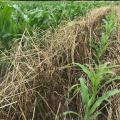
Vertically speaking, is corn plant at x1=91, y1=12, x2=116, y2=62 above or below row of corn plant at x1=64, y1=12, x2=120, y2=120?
above

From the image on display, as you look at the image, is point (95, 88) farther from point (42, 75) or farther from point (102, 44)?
point (102, 44)

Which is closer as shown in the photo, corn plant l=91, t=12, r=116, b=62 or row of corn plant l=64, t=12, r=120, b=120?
row of corn plant l=64, t=12, r=120, b=120

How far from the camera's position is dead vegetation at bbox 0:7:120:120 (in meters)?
2.53

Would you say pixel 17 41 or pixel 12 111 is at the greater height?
pixel 17 41

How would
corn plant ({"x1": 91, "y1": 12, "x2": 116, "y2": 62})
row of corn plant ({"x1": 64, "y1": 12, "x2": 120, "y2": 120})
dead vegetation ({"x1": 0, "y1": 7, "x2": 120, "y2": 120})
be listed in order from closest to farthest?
row of corn plant ({"x1": 64, "y1": 12, "x2": 120, "y2": 120}), dead vegetation ({"x1": 0, "y1": 7, "x2": 120, "y2": 120}), corn plant ({"x1": 91, "y1": 12, "x2": 116, "y2": 62})

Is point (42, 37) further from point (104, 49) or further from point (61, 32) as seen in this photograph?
point (104, 49)

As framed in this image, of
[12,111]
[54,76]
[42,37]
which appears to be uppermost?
[42,37]

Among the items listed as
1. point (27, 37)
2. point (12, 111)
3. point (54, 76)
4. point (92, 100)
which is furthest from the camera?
point (27, 37)

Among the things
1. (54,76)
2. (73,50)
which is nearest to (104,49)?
(73,50)

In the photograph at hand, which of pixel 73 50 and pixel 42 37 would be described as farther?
pixel 42 37

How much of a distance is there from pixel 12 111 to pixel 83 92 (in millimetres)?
500

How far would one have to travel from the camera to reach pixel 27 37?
3.21 metres

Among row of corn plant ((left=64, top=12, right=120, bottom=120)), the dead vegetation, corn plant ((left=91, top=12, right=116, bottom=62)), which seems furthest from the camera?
corn plant ((left=91, top=12, right=116, bottom=62))

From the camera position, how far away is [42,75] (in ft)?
8.80
